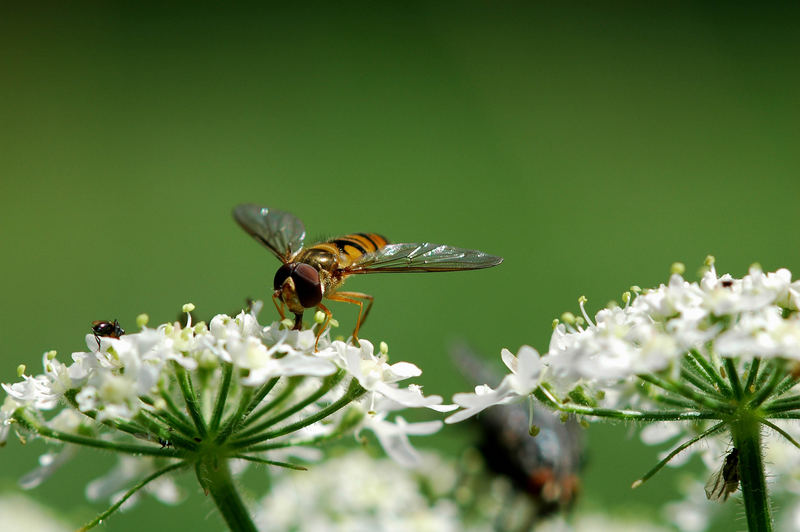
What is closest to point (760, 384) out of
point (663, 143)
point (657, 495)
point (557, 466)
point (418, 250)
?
point (557, 466)

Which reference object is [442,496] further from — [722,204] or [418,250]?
[722,204]

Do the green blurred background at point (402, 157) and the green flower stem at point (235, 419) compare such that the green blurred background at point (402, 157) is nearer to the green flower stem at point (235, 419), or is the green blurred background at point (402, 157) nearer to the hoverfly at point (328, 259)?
the hoverfly at point (328, 259)

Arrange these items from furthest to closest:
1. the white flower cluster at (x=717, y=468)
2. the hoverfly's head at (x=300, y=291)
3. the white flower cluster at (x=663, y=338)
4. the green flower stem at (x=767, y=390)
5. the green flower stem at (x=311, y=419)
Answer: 1. the hoverfly's head at (x=300, y=291)
2. the white flower cluster at (x=717, y=468)
3. the green flower stem at (x=311, y=419)
4. the green flower stem at (x=767, y=390)
5. the white flower cluster at (x=663, y=338)

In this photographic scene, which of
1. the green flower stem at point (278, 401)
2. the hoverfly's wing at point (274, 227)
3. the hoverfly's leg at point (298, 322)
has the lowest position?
the green flower stem at point (278, 401)

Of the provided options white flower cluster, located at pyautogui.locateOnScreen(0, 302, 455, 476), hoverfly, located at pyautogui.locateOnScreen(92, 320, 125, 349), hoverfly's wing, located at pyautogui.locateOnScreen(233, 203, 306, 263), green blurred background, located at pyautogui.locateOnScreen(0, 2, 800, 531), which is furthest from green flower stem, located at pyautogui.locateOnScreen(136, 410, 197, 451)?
green blurred background, located at pyautogui.locateOnScreen(0, 2, 800, 531)

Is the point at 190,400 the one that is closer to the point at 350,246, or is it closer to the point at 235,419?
the point at 235,419

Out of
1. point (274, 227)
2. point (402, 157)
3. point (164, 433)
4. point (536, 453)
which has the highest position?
point (402, 157)

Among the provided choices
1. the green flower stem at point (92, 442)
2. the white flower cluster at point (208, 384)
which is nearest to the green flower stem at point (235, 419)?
the white flower cluster at point (208, 384)

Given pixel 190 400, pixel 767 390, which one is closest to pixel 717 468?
pixel 767 390
